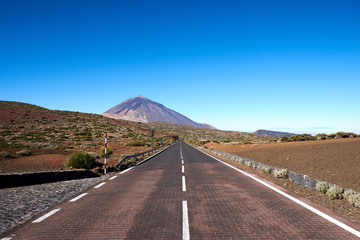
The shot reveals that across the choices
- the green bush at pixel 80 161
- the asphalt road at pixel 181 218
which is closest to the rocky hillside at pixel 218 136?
the green bush at pixel 80 161

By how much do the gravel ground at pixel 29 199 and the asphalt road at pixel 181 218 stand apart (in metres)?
0.41

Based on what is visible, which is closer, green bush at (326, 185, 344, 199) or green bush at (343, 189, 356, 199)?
green bush at (343, 189, 356, 199)

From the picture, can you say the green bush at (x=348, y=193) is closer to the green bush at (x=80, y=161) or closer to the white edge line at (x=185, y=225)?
the white edge line at (x=185, y=225)

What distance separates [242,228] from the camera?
439 centimetres

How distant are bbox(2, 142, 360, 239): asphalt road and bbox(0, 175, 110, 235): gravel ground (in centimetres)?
41

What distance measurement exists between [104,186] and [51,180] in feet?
9.98

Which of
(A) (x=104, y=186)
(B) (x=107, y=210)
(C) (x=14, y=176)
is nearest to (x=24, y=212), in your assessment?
(B) (x=107, y=210)

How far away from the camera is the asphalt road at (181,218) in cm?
412

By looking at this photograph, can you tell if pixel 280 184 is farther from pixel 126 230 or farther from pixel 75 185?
pixel 75 185

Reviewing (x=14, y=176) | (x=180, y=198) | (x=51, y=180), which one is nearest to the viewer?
(x=180, y=198)

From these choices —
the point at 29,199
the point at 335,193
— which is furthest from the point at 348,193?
the point at 29,199

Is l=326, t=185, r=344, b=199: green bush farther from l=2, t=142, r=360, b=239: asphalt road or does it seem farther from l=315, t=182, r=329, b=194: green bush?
l=2, t=142, r=360, b=239: asphalt road

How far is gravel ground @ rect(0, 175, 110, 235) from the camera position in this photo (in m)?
5.07

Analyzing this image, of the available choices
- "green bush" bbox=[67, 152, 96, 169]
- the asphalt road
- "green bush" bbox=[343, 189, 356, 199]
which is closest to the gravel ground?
the asphalt road
